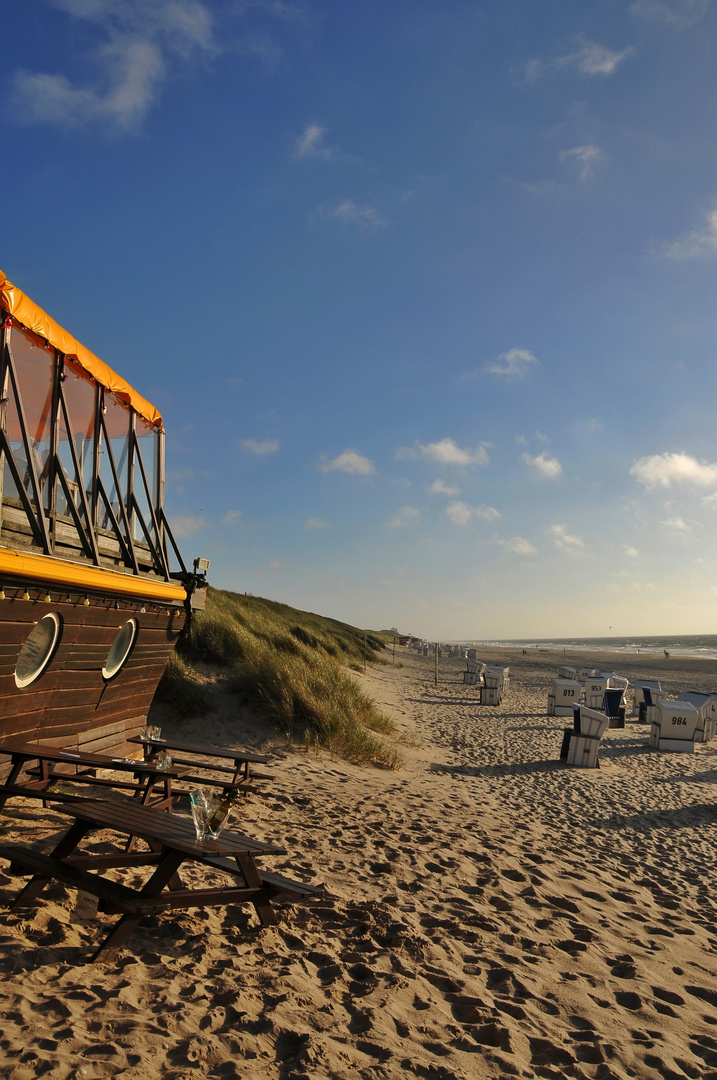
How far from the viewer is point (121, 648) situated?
7.43 meters

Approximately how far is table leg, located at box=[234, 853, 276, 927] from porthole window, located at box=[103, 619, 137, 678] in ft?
12.9

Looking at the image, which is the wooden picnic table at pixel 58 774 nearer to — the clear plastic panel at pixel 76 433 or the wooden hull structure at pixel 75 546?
the wooden hull structure at pixel 75 546

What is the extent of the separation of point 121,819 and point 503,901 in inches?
124

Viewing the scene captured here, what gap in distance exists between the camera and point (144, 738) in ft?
23.6

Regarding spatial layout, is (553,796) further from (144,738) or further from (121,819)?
(121,819)

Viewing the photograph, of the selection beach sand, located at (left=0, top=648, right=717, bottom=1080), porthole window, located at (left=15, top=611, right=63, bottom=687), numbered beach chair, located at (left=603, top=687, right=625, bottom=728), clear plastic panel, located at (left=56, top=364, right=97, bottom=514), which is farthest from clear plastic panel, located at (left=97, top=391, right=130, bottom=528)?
numbered beach chair, located at (left=603, top=687, right=625, bottom=728)

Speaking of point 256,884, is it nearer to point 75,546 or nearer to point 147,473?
point 75,546

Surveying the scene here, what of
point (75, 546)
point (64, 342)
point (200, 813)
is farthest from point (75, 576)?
point (200, 813)

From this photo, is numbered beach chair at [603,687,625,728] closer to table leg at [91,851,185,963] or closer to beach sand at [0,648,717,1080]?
beach sand at [0,648,717,1080]

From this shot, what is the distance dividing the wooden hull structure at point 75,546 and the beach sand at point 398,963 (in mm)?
1306

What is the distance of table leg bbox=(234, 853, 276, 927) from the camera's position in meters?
3.88

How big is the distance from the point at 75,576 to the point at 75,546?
86cm

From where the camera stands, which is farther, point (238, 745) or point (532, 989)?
point (238, 745)

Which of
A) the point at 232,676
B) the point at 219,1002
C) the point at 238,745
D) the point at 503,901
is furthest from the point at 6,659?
the point at 232,676
